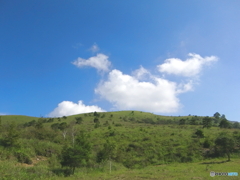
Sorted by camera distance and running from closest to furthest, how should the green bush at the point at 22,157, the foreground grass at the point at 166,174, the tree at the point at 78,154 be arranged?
the foreground grass at the point at 166,174, the tree at the point at 78,154, the green bush at the point at 22,157

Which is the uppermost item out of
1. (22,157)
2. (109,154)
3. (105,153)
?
(22,157)

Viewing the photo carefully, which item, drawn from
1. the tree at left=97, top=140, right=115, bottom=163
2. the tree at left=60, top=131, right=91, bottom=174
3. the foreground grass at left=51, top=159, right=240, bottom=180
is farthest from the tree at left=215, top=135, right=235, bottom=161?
the tree at left=60, top=131, right=91, bottom=174

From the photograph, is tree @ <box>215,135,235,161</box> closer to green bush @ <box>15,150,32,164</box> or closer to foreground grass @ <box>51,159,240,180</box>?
foreground grass @ <box>51,159,240,180</box>

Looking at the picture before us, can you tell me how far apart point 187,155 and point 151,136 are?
1194 centimetres

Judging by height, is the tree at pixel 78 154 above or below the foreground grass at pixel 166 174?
above

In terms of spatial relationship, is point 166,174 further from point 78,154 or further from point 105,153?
point 105,153

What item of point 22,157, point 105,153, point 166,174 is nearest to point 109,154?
point 105,153

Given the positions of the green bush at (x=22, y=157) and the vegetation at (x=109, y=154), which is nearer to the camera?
the vegetation at (x=109, y=154)

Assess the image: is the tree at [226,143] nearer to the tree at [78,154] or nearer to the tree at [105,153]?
the tree at [105,153]

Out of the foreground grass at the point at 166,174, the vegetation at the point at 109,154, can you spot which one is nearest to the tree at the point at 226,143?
the vegetation at the point at 109,154

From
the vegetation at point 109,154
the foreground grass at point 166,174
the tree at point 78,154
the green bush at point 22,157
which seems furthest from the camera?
the green bush at point 22,157

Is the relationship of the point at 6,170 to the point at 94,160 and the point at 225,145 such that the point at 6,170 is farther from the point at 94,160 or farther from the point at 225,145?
the point at 225,145

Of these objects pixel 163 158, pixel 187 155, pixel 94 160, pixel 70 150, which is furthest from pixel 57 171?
pixel 187 155

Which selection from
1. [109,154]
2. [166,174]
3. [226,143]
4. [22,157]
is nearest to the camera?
[166,174]
